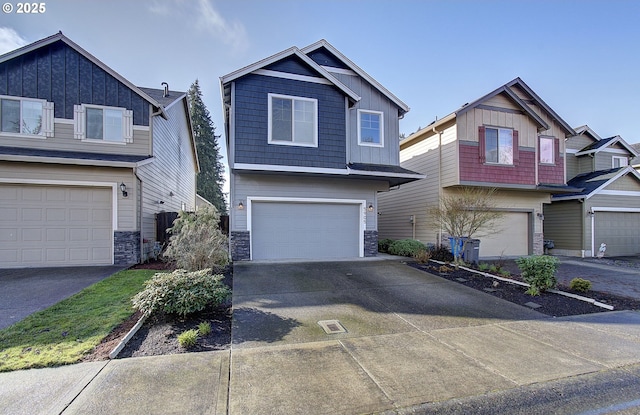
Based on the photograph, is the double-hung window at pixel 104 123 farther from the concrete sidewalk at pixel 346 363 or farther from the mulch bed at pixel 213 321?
the concrete sidewalk at pixel 346 363

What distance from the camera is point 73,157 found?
29.2 ft

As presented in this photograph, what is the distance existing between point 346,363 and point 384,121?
10.2 meters

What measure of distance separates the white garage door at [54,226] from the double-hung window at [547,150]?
17.6m

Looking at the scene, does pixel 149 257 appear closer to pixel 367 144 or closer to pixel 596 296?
pixel 367 144

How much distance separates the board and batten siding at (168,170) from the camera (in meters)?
10.8

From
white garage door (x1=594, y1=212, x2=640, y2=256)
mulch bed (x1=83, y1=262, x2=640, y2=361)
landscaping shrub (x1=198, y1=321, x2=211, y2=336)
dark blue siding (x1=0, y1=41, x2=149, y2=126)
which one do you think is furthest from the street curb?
white garage door (x1=594, y1=212, x2=640, y2=256)

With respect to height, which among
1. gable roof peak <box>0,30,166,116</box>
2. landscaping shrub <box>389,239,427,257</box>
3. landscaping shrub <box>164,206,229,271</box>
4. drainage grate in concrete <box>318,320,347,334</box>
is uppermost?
gable roof peak <box>0,30,166,116</box>

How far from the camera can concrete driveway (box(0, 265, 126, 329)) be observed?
5.05 meters

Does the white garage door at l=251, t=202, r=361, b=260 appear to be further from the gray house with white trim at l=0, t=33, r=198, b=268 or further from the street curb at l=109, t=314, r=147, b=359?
the street curb at l=109, t=314, r=147, b=359

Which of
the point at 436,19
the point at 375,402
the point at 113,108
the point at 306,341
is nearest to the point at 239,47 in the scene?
the point at 113,108

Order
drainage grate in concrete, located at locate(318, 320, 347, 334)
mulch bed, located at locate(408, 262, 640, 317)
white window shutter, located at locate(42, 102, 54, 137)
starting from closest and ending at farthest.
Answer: drainage grate in concrete, located at locate(318, 320, 347, 334)
mulch bed, located at locate(408, 262, 640, 317)
white window shutter, located at locate(42, 102, 54, 137)

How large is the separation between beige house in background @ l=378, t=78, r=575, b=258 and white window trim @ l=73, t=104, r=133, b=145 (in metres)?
11.5

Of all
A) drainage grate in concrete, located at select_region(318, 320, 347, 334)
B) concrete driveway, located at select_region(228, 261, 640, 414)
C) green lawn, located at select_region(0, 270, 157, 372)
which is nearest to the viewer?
concrete driveway, located at select_region(228, 261, 640, 414)

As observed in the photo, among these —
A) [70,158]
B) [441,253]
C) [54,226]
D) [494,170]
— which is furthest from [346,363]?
[494,170]
